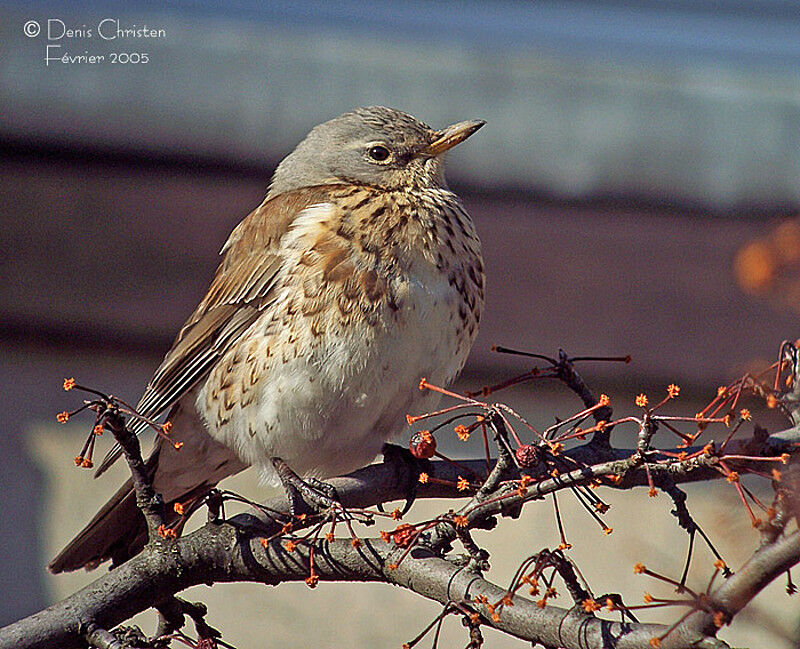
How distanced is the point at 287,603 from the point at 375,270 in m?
2.01

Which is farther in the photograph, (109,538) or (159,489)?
(159,489)

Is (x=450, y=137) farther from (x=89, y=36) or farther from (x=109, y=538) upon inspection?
(x=89, y=36)

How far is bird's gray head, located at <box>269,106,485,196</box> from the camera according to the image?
7.38 ft

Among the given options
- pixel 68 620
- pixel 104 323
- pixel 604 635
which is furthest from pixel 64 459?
pixel 604 635

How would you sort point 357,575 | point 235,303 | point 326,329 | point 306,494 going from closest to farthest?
1. point 357,575
2. point 306,494
3. point 326,329
4. point 235,303

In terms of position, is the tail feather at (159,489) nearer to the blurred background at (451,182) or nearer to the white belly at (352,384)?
the white belly at (352,384)

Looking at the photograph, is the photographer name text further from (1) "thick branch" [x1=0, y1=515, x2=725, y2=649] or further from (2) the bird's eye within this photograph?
(1) "thick branch" [x1=0, y1=515, x2=725, y2=649]

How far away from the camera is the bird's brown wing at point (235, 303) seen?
218cm

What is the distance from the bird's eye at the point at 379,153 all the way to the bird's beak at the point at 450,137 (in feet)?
0.24

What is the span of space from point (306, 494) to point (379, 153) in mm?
756

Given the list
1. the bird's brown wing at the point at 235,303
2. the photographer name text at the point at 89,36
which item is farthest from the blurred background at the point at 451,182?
the bird's brown wing at the point at 235,303

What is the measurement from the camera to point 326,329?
6.57 feet

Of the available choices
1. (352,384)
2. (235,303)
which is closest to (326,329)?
(352,384)

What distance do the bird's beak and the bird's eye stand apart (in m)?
0.07
